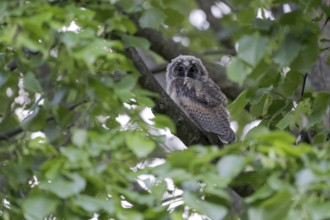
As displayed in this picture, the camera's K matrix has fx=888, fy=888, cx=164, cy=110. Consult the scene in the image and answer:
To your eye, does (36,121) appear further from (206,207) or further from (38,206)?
(206,207)

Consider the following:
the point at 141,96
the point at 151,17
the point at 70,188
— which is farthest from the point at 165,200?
the point at 151,17

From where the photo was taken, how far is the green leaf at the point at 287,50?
4227mm

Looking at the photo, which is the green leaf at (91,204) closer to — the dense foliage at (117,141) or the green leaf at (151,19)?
the dense foliage at (117,141)

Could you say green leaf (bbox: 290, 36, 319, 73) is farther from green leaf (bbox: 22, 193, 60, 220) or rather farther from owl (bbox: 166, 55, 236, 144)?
owl (bbox: 166, 55, 236, 144)

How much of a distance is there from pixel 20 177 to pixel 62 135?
56 centimetres

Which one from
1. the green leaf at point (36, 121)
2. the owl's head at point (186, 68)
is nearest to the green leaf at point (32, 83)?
the green leaf at point (36, 121)

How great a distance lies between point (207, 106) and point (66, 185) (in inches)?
183

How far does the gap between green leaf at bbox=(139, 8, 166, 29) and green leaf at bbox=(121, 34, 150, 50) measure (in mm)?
501

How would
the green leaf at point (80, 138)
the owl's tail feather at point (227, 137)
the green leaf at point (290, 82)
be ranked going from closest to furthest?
the green leaf at point (80, 138) < the green leaf at point (290, 82) < the owl's tail feather at point (227, 137)

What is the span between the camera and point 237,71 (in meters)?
4.05

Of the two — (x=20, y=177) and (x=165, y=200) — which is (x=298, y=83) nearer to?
(x=165, y=200)

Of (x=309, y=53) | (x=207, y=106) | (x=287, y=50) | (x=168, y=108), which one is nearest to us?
(x=287, y=50)

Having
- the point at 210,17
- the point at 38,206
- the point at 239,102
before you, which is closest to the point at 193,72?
the point at 210,17

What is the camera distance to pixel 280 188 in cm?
358
